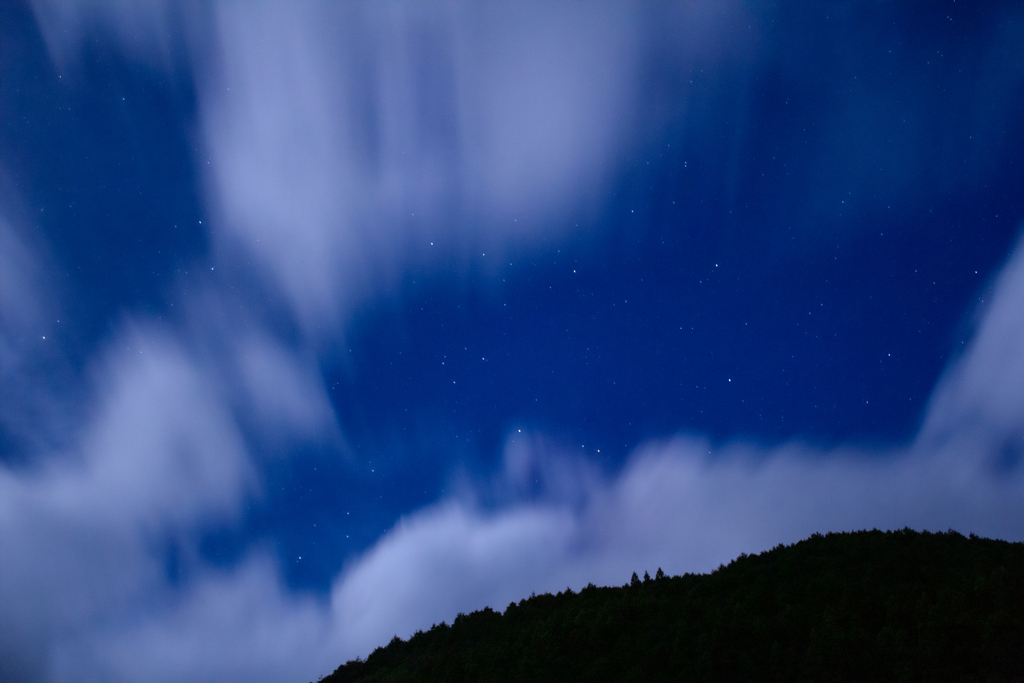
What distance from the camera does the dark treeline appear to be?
15.5 metres

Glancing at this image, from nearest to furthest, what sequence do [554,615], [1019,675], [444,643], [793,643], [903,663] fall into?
[1019,675] → [903,663] → [793,643] → [554,615] → [444,643]

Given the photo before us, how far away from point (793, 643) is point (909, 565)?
712 centimetres

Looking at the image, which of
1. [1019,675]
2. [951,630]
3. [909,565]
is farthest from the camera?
[909,565]

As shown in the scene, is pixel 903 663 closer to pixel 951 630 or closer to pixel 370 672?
pixel 951 630

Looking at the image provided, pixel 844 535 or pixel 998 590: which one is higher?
pixel 844 535

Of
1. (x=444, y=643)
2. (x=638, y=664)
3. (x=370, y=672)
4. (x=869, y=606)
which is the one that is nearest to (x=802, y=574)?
(x=869, y=606)

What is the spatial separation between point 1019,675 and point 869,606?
4.28 metres

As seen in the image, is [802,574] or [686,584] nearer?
[802,574]

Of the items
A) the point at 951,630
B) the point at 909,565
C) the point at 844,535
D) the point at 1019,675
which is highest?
the point at 844,535

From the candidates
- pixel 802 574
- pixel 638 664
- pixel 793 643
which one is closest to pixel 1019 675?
pixel 793 643

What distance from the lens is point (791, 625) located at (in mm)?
18078

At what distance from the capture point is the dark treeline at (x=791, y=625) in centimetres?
1553

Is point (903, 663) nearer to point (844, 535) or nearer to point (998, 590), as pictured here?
point (998, 590)

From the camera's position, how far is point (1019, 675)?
551 inches
